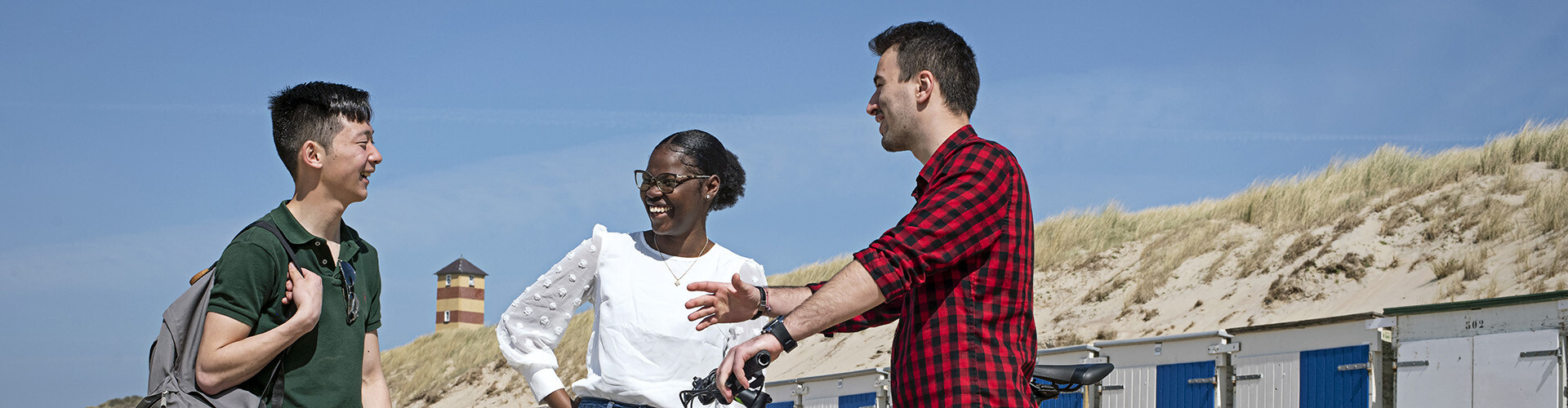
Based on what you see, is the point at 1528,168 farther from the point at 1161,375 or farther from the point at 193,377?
the point at 193,377

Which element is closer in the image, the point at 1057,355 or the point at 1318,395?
the point at 1318,395

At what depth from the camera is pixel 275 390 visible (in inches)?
134

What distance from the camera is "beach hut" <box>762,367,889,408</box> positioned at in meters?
13.1

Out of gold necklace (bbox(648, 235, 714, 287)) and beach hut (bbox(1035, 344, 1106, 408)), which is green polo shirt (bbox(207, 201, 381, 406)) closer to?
gold necklace (bbox(648, 235, 714, 287))

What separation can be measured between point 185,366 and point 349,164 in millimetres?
702

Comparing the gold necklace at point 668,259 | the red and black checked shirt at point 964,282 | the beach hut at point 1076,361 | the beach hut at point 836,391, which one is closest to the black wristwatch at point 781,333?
the red and black checked shirt at point 964,282

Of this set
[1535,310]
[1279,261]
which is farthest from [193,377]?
[1279,261]

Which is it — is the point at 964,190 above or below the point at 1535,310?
below

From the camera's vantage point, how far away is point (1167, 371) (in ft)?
35.2

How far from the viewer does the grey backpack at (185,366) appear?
3.26 meters

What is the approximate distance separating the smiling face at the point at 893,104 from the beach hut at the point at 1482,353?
6126 millimetres

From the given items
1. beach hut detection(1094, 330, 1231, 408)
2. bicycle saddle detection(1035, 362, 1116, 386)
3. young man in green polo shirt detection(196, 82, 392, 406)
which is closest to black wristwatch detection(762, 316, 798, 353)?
young man in green polo shirt detection(196, 82, 392, 406)

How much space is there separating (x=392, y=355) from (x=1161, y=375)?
116 ft

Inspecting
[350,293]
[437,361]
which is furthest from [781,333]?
[437,361]
